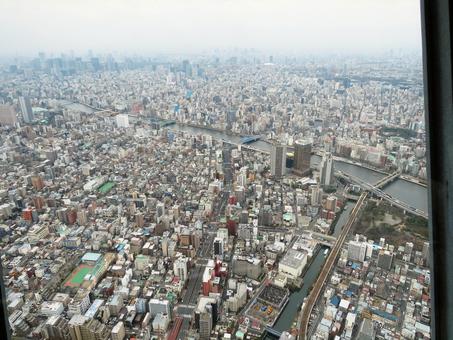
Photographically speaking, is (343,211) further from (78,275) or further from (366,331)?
(78,275)

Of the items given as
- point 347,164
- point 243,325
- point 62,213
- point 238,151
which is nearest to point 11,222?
point 62,213

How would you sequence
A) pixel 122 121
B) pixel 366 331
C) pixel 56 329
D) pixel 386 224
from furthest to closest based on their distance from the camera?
pixel 122 121, pixel 386 224, pixel 366 331, pixel 56 329

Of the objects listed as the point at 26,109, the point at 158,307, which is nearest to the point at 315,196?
the point at 158,307

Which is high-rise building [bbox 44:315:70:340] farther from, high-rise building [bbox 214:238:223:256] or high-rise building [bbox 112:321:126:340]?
high-rise building [bbox 214:238:223:256]

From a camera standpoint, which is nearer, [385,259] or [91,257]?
[385,259]

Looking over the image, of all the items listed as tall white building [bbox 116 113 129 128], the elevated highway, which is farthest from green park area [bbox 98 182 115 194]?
the elevated highway

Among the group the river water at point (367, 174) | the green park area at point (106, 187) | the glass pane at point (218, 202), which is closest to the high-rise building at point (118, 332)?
the glass pane at point (218, 202)

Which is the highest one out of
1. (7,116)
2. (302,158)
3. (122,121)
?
(7,116)

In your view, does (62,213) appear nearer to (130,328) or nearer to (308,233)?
(130,328)
